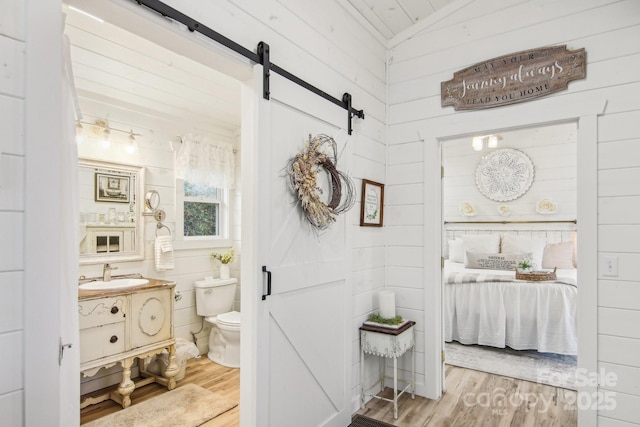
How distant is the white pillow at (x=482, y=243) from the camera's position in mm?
5363

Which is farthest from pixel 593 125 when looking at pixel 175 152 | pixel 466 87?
pixel 175 152

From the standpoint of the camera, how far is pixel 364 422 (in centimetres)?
259

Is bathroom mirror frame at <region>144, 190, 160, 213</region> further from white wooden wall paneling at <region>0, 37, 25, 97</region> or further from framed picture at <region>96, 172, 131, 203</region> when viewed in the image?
white wooden wall paneling at <region>0, 37, 25, 97</region>

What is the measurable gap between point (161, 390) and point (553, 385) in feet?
10.7

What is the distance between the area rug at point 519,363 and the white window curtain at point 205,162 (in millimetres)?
3010

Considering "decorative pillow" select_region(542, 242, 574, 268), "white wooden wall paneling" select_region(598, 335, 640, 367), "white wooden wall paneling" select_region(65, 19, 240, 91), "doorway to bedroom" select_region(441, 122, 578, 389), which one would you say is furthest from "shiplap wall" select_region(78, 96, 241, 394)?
"decorative pillow" select_region(542, 242, 574, 268)

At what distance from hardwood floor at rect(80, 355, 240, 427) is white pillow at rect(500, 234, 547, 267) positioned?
394 centimetres

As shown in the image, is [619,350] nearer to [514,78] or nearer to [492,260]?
[514,78]

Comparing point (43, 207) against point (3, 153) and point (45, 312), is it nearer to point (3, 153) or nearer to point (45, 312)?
point (3, 153)

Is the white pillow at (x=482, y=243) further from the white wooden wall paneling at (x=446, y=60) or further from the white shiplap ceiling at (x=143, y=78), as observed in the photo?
the white shiplap ceiling at (x=143, y=78)

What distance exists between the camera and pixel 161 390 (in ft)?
10.1

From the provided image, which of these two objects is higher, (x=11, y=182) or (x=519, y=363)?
(x=11, y=182)

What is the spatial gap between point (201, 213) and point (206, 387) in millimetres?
1753

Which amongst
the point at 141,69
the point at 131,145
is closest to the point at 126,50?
the point at 141,69
